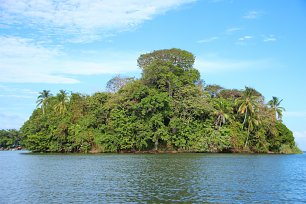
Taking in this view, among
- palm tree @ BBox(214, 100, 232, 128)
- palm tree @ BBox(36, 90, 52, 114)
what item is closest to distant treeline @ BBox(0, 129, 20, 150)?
palm tree @ BBox(36, 90, 52, 114)

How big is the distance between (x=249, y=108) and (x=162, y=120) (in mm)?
15185

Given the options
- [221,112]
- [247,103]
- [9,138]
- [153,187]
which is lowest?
[153,187]

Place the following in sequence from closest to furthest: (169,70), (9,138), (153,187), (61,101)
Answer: (153,187) < (169,70) < (61,101) < (9,138)

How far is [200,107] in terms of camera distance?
56.9m

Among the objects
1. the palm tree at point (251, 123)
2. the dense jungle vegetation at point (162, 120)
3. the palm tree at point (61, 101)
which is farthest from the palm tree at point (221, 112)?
the palm tree at point (61, 101)

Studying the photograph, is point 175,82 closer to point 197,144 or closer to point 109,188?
point 197,144

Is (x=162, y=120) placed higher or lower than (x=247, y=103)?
lower

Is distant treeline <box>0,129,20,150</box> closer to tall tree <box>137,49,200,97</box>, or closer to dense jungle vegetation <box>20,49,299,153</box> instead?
dense jungle vegetation <box>20,49,299,153</box>

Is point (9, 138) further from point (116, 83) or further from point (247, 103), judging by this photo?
point (247, 103)

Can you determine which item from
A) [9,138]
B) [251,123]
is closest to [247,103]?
[251,123]

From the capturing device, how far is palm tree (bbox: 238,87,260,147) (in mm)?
58625

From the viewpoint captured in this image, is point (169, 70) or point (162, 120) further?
point (169, 70)

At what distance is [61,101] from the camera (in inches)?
2584

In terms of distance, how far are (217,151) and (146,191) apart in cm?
4117
